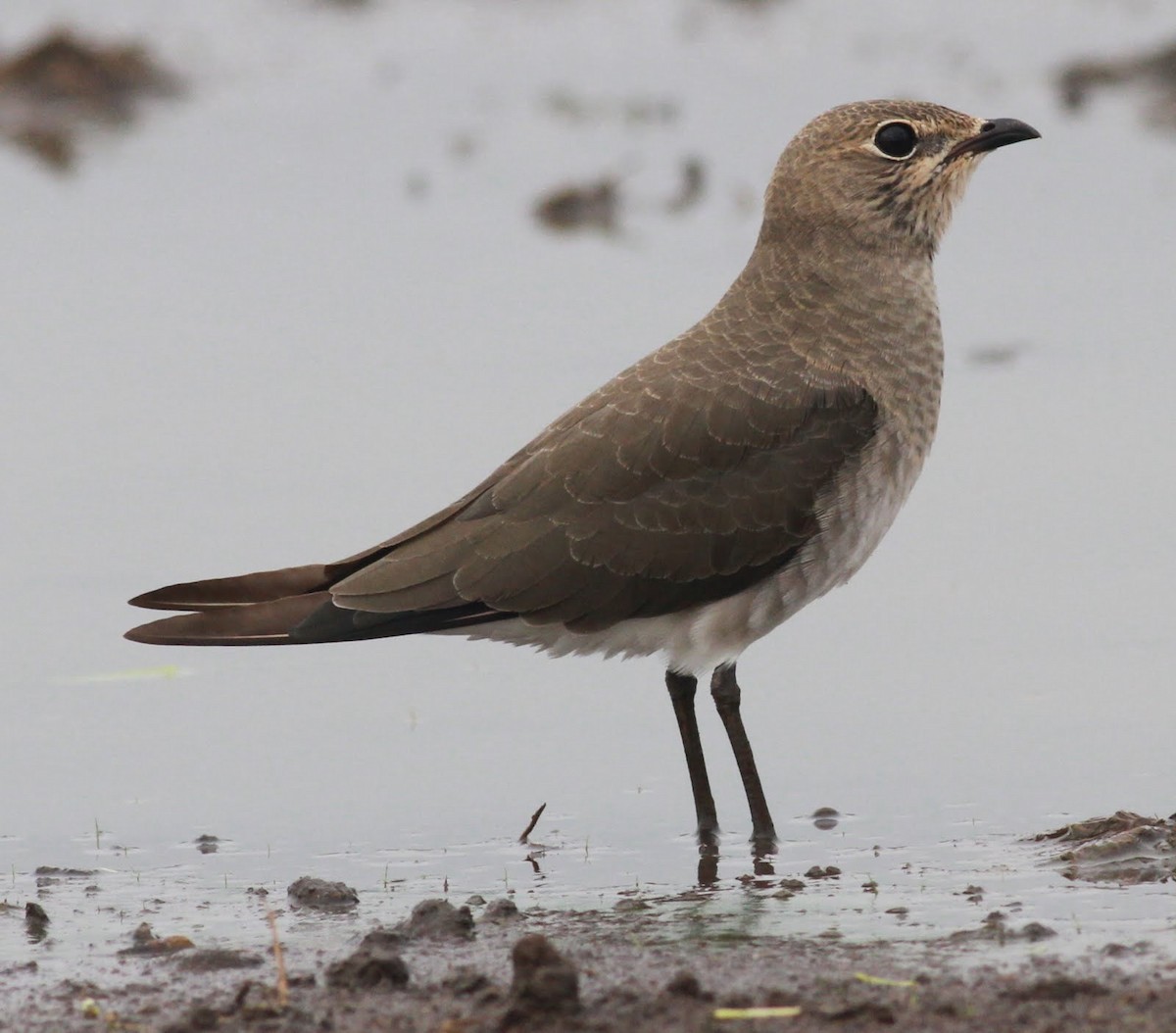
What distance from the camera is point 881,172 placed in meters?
8.57

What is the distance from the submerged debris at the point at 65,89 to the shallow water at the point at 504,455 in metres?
0.36

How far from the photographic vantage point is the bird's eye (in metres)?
8.60

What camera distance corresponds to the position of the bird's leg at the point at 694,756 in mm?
8055

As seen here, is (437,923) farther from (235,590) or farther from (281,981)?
(235,590)

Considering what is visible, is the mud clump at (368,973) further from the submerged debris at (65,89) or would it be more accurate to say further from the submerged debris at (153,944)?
the submerged debris at (65,89)

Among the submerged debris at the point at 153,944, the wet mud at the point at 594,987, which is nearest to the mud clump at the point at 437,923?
the wet mud at the point at 594,987

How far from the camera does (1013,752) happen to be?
8.60 meters

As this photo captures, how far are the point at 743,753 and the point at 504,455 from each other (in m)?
3.80

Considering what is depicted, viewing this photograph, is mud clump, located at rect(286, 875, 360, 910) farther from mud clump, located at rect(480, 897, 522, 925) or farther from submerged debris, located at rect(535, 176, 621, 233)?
submerged debris, located at rect(535, 176, 621, 233)

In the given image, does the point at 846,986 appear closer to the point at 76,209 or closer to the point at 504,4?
the point at 76,209

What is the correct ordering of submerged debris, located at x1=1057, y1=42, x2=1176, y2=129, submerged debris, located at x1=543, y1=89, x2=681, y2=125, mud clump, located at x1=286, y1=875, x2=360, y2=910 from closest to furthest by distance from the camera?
mud clump, located at x1=286, y1=875, x2=360, y2=910 < submerged debris, located at x1=1057, y1=42, x2=1176, y2=129 < submerged debris, located at x1=543, y1=89, x2=681, y2=125

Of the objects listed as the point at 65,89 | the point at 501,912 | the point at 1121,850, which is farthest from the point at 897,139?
the point at 65,89

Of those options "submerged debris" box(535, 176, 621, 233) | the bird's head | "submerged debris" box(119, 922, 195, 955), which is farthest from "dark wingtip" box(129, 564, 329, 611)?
"submerged debris" box(535, 176, 621, 233)

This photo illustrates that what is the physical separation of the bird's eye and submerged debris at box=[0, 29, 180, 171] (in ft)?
36.8
